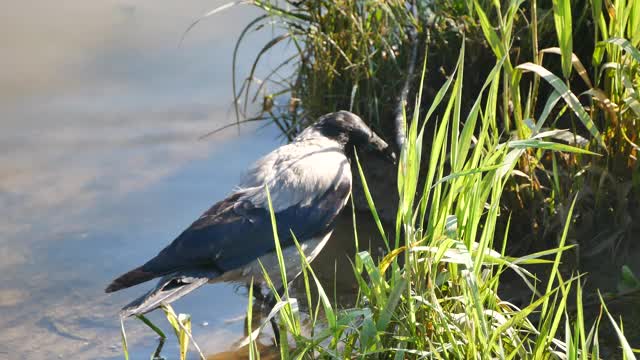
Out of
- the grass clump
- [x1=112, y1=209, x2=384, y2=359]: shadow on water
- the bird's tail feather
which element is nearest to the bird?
the bird's tail feather

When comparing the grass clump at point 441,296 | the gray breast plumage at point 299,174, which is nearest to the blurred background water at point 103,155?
the gray breast plumage at point 299,174

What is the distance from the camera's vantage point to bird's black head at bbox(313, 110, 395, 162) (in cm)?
446

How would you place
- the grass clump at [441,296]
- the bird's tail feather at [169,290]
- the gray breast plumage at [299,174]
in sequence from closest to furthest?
the grass clump at [441,296], the bird's tail feather at [169,290], the gray breast plumage at [299,174]

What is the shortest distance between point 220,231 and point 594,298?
1348mm

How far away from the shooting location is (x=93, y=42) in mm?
7066

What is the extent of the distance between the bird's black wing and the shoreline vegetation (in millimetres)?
294

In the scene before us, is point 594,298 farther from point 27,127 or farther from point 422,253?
Answer: point 27,127

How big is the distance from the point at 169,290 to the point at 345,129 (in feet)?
3.67

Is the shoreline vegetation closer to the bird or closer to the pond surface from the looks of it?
the bird

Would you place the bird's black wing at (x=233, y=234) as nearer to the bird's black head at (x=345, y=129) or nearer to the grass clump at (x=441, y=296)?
the bird's black head at (x=345, y=129)

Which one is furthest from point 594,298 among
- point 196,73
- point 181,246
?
point 196,73

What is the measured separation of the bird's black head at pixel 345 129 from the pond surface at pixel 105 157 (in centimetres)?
61

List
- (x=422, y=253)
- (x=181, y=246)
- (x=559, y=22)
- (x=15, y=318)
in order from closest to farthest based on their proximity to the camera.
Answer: (x=422, y=253) < (x=559, y=22) < (x=181, y=246) < (x=15, y=318)

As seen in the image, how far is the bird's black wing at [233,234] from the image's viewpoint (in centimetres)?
382
